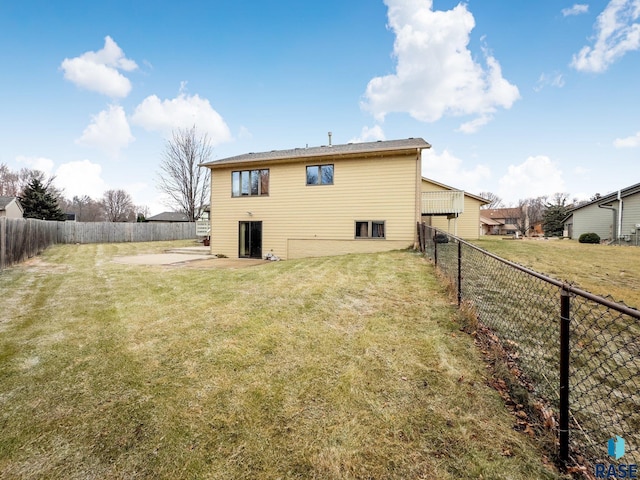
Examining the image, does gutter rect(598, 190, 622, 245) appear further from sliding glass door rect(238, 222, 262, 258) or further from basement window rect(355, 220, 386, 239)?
sliding glass door rect(238, 222, 262, 258)

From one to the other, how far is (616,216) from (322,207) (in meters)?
19.3

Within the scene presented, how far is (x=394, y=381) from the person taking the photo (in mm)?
2754

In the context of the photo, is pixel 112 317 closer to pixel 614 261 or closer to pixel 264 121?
pixel 614 261

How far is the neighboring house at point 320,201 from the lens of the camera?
1196 cm

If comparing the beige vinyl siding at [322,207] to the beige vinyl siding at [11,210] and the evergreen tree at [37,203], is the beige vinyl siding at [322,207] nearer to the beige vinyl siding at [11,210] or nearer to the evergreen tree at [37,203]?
the evergreen tree at [37,203]

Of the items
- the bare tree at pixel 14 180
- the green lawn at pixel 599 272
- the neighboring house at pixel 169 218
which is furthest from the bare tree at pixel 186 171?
the green lawn at pixel 599 272

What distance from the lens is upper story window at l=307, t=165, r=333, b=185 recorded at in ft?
42.3

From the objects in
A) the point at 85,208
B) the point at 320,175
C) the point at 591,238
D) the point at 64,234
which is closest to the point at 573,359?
the point at 320,175

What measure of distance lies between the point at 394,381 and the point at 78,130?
2366 cm

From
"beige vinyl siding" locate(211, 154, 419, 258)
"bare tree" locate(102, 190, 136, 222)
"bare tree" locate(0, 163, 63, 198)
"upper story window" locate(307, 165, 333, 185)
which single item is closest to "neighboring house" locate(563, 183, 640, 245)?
"beige vinyl siding" locate(211, 154, 419, 258)

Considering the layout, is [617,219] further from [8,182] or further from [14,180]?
[8,182]

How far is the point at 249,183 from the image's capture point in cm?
1428

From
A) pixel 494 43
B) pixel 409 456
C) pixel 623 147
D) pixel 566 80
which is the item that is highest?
pixel 494 43

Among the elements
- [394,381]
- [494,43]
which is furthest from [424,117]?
[394,381]
